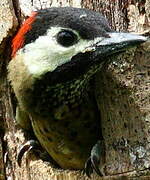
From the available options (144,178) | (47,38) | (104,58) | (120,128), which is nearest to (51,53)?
(47,38)

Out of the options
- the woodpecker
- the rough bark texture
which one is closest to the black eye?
the woodpecker

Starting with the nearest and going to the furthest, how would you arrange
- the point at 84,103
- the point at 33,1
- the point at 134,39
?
the point at 134,39 < the point at 84,103 < the point at 33,1

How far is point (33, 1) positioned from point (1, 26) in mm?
210

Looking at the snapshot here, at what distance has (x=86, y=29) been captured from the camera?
9.00 feet

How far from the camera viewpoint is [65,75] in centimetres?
290

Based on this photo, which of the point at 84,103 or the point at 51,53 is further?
the point at 84,103

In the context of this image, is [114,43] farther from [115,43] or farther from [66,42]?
[66,42]

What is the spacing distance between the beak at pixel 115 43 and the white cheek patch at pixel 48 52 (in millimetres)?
24

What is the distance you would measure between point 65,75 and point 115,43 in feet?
1.14

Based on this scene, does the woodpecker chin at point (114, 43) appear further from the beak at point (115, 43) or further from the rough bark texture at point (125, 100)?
the rough bark texture at point (125, 100)

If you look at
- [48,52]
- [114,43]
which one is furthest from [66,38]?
[114,43]

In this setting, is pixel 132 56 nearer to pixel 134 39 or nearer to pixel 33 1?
pixel 134 39

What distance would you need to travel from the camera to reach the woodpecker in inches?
108

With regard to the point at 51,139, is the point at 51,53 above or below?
above
